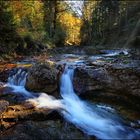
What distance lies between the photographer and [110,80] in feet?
33.8

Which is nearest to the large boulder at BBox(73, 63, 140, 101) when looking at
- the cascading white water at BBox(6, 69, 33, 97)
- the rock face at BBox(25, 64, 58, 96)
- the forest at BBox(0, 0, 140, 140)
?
the forest at BBox(0, 0, 140, 140)

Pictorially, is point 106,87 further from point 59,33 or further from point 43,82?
point 59,33

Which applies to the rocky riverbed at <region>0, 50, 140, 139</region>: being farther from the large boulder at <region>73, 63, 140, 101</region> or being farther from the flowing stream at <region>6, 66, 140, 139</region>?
the flowing stream at <region>6, 66, 140, 139</region>

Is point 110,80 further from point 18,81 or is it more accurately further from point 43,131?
point 18,81

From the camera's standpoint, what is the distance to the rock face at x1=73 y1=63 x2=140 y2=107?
32.2 feet

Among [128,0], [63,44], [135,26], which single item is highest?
[128,0]

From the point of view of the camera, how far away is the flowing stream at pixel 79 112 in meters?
7.77

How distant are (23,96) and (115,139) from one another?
4.49 m

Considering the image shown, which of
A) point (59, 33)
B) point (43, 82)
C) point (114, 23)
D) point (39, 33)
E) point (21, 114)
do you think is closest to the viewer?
point (21, 114)

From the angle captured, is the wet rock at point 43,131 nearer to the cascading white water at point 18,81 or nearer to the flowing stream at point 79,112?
the flowing stream at point 79,112

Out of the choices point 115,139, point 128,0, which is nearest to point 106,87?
point 115,139

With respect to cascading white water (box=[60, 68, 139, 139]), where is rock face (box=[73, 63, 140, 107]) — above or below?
above

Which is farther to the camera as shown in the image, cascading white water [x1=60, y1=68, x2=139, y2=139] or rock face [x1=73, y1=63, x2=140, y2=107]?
rock face [x1=73, y1=63, x2=140, y2=107]

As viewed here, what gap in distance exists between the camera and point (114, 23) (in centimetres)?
4503
